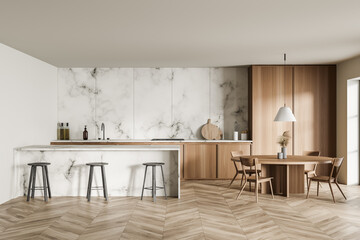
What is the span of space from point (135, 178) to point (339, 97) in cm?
487

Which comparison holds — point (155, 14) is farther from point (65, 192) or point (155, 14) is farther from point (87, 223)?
point (65, 192)

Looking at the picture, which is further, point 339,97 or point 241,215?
point 339,97

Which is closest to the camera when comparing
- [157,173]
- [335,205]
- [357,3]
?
[357,3]

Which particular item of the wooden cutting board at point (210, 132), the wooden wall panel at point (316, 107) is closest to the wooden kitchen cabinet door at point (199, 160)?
the wooden cutting board at point (210, 132)

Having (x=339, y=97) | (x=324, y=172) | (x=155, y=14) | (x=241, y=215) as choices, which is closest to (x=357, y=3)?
(x=155, y=14)

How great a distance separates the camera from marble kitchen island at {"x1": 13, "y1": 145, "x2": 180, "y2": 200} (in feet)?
21.9

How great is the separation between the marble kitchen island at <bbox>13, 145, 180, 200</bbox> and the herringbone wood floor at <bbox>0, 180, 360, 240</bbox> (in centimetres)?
26

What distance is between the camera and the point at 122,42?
612 centimetres

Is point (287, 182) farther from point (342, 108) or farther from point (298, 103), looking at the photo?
point (342, 108)

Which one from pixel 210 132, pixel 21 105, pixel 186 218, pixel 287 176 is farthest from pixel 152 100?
pixel 186 218

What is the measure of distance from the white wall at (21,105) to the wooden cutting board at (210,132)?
3.47 m

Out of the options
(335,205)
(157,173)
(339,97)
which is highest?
(339,97)

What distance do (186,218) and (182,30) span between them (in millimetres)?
2581

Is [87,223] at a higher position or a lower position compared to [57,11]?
lower
